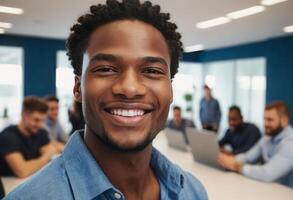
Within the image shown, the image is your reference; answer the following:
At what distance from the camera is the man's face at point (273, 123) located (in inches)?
99.4

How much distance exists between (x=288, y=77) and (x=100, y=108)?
7343 mm

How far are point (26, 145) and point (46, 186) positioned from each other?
1.85 metres

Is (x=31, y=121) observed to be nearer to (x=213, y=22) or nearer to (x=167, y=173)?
(x=167, y=173)

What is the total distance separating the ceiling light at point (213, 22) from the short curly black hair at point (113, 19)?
194 inches

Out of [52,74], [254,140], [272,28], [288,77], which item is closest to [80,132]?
[254,140]

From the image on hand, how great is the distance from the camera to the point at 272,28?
6.41 meters

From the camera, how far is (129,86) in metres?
0.64

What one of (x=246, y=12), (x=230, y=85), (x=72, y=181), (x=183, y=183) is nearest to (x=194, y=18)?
(x=246, y=12)

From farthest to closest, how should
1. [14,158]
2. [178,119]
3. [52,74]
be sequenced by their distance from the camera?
[52,74] < [178,119] < [14,158]

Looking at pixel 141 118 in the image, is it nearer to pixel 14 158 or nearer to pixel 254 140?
pixel 14 158

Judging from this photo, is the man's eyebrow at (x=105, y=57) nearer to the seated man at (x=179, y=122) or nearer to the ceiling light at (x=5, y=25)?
the seated man at (x=179, y=122)

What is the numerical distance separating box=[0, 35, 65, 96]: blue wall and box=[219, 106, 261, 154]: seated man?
18.1 ft

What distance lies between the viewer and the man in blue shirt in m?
0.64

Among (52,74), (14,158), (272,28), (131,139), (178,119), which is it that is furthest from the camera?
(52,74)
